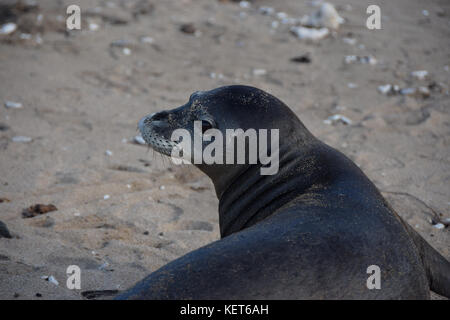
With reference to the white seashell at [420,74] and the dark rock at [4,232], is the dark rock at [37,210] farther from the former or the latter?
the white seashell at [420,74]

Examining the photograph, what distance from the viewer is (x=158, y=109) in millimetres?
6285

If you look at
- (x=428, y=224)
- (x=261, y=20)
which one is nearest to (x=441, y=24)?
(x=261, y=20)

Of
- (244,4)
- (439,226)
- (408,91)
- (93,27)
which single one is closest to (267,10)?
(244,4)

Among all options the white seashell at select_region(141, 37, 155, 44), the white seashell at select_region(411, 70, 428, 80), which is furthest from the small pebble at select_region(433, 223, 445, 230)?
the white seashell at select_region(141, 37, 155, 44)

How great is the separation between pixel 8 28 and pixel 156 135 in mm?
5486

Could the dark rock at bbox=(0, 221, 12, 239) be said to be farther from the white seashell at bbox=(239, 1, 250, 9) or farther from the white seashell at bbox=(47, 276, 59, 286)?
the white seashell at bbox=(239, 1, 250, 9)

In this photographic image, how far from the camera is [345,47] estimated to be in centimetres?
808

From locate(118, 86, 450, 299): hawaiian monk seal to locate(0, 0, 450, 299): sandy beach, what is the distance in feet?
2.57

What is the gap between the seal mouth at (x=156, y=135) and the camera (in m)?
3.68

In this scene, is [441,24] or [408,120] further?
[441,24]

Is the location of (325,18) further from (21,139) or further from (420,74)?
(21,139)
